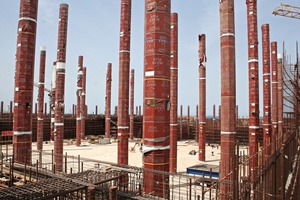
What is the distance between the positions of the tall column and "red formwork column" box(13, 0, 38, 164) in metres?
7.87

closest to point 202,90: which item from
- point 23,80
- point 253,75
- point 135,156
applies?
point 253,75

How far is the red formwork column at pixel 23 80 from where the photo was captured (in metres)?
12.3

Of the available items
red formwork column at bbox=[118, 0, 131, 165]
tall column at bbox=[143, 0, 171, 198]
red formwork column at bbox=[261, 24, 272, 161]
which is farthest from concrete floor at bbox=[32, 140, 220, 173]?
tall column at bbox=[143, 0, 171, 198]

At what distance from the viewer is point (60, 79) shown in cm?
1642

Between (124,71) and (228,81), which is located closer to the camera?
(228,81)

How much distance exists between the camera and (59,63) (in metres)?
16.3

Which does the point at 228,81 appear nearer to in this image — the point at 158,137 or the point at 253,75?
the point at 253,75

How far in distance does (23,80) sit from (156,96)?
8.42 metres

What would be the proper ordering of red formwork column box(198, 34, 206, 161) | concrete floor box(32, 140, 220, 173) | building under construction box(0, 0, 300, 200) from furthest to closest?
red formwork column box(198, 34, 206, 161), concrete floor box(32, 140, 220, 173), building under construction box(0, 0, 300, 200)

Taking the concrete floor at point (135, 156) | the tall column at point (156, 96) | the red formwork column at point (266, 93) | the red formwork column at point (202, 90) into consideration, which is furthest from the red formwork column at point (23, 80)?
→ the red formwork column at point (266, 93)

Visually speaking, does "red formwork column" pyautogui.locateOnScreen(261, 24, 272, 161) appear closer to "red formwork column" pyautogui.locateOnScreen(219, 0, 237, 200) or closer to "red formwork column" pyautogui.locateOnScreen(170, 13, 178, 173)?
"red formwork column" pyautogui.locateOnScreen(170, 13, 178, 173)

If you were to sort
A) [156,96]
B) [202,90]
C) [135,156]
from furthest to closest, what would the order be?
[135,156] < [202,90] < [156,96]

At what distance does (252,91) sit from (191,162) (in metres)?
8.43

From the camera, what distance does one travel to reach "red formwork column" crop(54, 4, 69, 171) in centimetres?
1619
